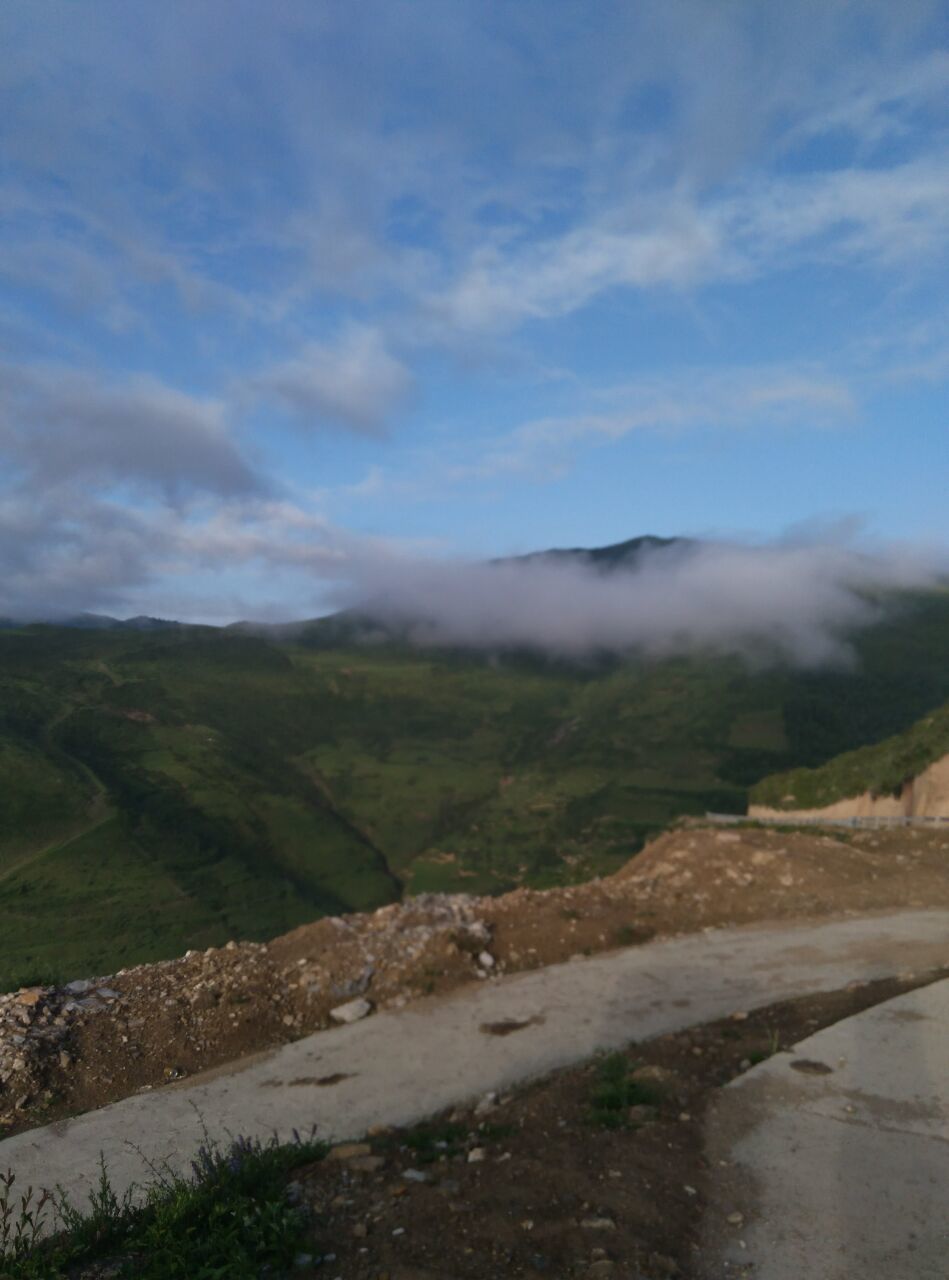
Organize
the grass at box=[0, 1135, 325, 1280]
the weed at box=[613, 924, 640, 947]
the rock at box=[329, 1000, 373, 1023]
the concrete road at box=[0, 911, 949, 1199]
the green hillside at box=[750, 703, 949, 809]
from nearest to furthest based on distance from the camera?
the grass at box=[0, 1135, 325, 1280] → the concrete road at box=[0, 911, 949, 1199] → the rock at box=[329, 1000, 373, 1023] → the weed at box=[613, 924, 640, 947] → the green hillside at box=[750, 703, 949, 809]

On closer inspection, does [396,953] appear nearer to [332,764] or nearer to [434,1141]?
[434,1141]

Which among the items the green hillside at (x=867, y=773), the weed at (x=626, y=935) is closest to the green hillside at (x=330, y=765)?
the green hillside at (x=867, y=773)

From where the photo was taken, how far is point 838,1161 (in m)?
6.51

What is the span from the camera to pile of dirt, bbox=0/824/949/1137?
459 inches

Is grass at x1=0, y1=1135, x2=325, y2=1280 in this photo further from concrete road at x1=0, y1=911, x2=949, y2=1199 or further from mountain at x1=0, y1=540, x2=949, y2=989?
mountain at x1=0, y1=540, x2=949, y2=989

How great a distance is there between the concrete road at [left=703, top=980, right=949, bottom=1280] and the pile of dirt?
730 cm

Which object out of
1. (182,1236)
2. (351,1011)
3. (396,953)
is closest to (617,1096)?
(182,1236)

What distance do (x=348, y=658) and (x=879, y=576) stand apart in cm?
13195

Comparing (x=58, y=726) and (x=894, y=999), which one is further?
(x=58, y=726)

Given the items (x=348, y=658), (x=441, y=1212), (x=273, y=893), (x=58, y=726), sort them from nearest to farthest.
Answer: (x=441, y=1212) < (x=273, y=893) < (x=58, y=726) < (x=348, y=658)

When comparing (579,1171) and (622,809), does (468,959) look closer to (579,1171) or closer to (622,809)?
(579,1171)

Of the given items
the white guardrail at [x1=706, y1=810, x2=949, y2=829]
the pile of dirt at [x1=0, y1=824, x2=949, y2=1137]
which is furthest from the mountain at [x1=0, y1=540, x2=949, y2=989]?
the pile of dirt at [x1=0, y1=824, x2=949, y2=1137]

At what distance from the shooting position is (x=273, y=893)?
8238cm

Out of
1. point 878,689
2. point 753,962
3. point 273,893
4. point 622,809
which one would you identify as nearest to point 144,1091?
point 753,962
